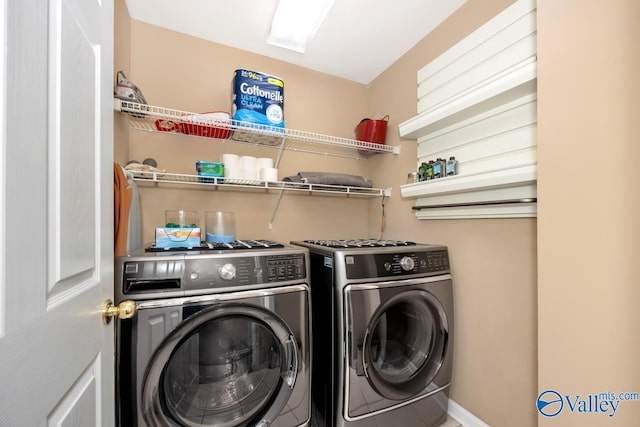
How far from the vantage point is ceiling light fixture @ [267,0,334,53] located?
56.5 inches

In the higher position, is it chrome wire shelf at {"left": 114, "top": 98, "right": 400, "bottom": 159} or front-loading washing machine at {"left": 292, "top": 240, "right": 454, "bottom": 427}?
chrome wire shelf at {"left": 114, "top": 98, "right": 400, "bottom": 159}

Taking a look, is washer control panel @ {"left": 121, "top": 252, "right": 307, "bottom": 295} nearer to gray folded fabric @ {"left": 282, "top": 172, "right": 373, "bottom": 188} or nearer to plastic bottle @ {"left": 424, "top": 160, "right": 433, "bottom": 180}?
gray folded fabric @ {"left": 282, "top": 172, "right": 373, "bottom": 188}

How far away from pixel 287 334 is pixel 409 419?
0.87 meters

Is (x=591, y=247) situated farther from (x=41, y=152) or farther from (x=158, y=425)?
(x=158, y=425)

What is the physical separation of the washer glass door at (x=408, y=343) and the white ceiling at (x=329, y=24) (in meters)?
1.70

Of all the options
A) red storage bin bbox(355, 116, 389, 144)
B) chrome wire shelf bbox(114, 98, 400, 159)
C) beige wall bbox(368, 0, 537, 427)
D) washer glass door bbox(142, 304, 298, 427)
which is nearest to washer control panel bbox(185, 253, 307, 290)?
washer glass door bbox(142, 304, 298, 427)

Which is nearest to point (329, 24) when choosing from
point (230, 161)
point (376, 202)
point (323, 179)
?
point (323, 179)

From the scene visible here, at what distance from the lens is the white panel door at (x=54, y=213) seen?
1.18 ft

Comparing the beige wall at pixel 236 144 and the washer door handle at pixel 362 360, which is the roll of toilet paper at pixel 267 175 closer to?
the beige wall at pixel 236 144

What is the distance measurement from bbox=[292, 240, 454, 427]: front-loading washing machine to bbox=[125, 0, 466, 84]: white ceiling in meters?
1.47

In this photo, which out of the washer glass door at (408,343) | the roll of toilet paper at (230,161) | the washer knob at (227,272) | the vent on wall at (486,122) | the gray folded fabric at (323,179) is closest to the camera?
the washer knob at (227,272)

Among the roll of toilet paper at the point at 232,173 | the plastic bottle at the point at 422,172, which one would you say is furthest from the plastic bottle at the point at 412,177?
the roll of toilet paper at the point at 232,173

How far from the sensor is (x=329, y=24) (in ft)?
5.34

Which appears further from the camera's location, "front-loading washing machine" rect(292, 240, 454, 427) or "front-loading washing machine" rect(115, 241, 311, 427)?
"front-loading washing machine" rect(292, 240, 454, 427)
